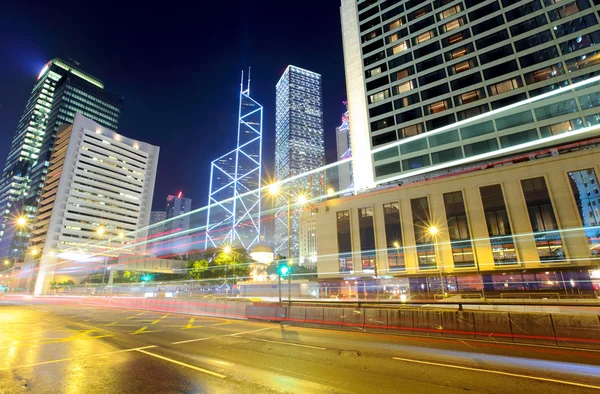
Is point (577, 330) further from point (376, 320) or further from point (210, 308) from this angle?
point (210, 308)

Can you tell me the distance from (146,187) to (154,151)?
19352mm

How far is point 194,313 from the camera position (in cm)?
2348

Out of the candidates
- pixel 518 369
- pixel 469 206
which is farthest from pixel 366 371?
pixel 469 206

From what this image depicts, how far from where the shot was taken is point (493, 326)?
36.9ft

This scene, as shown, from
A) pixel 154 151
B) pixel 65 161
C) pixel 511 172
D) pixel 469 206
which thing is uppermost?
pixel 154 151

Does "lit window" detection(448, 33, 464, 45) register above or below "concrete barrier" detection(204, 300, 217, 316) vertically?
above

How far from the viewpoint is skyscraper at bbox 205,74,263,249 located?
11988 centimetres

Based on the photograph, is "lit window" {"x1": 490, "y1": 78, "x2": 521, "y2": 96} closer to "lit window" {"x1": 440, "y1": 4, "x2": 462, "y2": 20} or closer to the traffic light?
"lit window" {"x1": 440, "y1": 4, "x2": 462, "y2": 20}

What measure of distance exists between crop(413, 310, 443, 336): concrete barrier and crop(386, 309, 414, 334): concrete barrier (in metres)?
0.21

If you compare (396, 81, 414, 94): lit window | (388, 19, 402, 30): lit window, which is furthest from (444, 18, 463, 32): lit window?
(396, 81, 414, 94): lit window

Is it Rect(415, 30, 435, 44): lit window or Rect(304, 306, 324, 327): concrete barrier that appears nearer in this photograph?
Rect(304, 306, 324, 327): concrete barrier

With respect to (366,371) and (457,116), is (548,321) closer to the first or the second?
(366,371)

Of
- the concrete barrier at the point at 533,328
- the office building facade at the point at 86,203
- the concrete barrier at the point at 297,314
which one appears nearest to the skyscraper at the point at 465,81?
the concrete barrier at the point at 297,314

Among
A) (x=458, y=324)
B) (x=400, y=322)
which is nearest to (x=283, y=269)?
(x=400, y=322)
